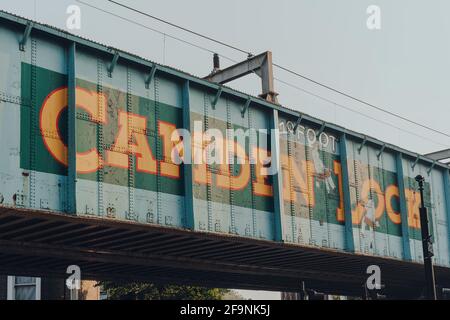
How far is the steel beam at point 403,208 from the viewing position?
29656mm

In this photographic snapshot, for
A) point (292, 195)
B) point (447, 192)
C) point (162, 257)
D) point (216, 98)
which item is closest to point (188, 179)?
point (216, 98)

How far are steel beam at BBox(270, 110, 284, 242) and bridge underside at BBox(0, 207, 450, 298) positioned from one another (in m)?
0.61

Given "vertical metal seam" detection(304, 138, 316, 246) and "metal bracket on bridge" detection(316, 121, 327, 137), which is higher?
"metal bracket on bridge" detection(316, 121, 327, 137)

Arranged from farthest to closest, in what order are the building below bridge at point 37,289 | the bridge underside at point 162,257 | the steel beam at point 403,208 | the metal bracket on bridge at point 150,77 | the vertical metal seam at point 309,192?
1. the building below bridge at point 37,289
2. the steel beam at point 403,208
3. the vertical metal seam at point 309,192
4. the metal bracket on bridge at point 150,77
5. the bridge underside at point 162,257

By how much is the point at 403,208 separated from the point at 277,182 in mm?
9122

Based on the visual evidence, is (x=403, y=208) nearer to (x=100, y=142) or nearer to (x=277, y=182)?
(x=277, y=182)

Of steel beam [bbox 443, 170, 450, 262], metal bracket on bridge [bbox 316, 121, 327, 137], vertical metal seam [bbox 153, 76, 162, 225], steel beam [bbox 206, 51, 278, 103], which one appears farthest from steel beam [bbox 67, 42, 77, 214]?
steel beam [bbox 443, 170, 450, 262]

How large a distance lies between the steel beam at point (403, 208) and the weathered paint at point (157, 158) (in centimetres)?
81

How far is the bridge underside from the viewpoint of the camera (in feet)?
60.8

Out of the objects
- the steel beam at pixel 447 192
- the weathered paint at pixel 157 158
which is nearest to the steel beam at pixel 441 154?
the steel beam at pixel 447 192

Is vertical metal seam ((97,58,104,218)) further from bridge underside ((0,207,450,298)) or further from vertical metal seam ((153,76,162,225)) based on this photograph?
vertical metal seam ((153,76,162,225))

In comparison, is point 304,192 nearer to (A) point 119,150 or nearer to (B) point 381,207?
(B) point 381,207

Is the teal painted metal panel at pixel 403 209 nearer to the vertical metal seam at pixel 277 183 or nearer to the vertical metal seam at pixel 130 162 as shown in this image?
the vertical metal seam at pixel 277 183

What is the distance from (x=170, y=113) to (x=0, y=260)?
25.3ft
